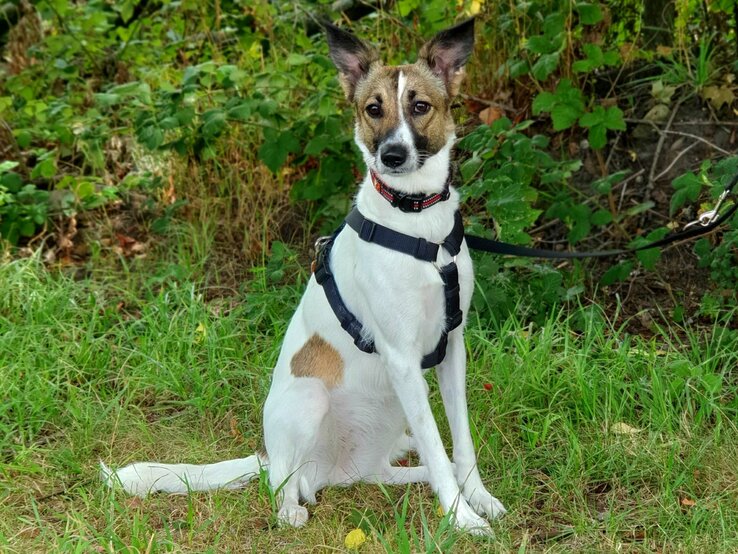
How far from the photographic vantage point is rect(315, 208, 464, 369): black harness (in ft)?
9.32

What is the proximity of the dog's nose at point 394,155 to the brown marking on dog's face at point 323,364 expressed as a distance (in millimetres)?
690

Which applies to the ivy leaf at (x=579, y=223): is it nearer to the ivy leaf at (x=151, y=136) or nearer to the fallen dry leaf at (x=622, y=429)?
the fallen dry leaf at (x=622, y=429)

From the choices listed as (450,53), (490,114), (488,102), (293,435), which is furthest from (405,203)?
(488,102)

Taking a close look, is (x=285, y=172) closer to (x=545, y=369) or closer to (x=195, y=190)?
(x=195, y=190)

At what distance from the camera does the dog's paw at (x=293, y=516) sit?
302cm

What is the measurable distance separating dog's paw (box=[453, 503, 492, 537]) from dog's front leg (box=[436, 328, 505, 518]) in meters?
0.13

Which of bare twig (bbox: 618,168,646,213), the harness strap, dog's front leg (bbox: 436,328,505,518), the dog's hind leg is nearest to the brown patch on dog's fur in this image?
the harness strap

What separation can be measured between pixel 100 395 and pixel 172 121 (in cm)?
149

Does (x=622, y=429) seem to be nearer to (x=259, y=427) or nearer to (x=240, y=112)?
(x=259, y=427)

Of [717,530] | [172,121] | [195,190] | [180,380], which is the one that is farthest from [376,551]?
[195,190]

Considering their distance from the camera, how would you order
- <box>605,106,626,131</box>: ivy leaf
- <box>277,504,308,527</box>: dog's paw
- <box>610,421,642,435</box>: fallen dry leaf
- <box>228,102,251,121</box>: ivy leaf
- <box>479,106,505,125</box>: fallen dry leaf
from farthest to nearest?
<box>479,106,505,125</box>: fallen dry leaf
<box>228,102,251,121</box>: ivy leaf
<box>605,106,626,131</box>: ivy leaf
<box>610,421,642,435</box>: fallen dry leaf
<box>277,504,308,527</box>: dog's paw

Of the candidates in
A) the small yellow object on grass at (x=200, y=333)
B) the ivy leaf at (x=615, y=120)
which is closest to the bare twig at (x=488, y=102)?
the ivy leaf at (x=615, y=120)

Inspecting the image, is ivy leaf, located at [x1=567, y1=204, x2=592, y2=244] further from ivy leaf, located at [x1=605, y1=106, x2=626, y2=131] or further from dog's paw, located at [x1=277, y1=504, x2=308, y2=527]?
dog's paw, located at [x1=277, y1=504, x2=308, y2=527]

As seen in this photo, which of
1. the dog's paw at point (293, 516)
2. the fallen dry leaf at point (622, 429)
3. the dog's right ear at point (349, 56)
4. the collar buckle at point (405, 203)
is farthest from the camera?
the fallen dry leaf at point (622, 429)
